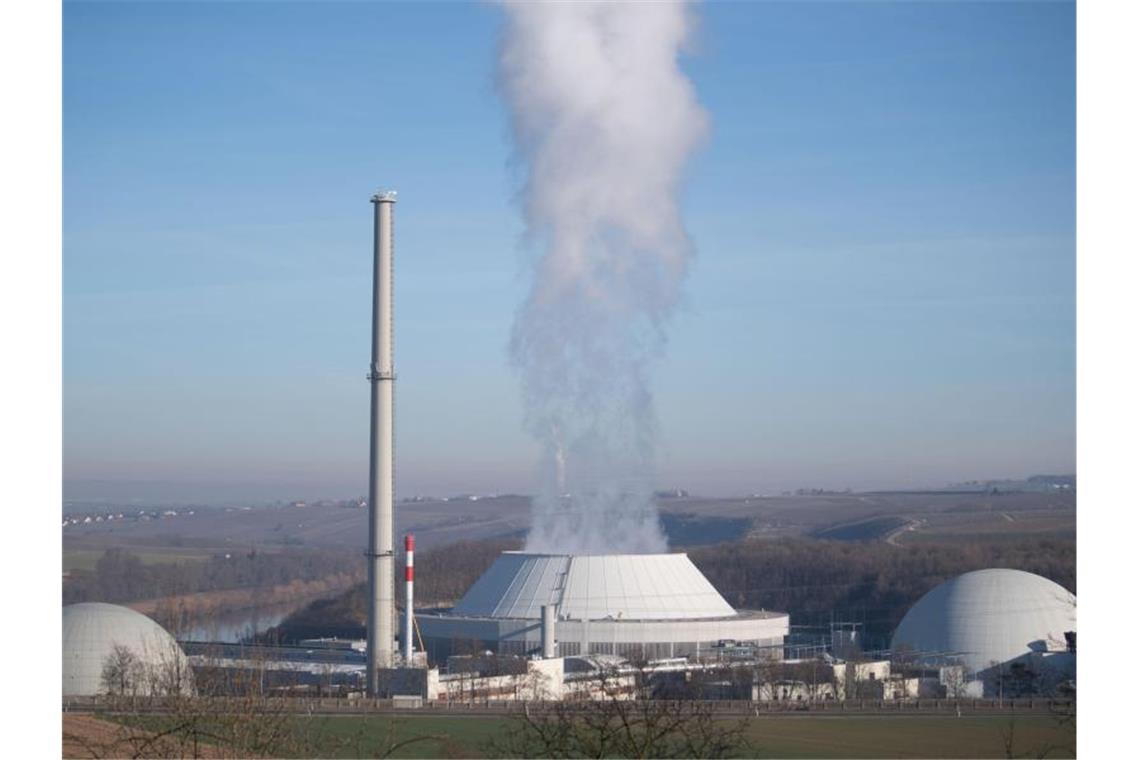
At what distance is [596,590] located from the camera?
37.2 metres

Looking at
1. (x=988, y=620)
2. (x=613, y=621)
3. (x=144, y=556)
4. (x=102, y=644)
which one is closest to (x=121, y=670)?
(x=102, y=644)

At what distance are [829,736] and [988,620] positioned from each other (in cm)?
1682

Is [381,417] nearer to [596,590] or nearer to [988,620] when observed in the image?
[596,590]

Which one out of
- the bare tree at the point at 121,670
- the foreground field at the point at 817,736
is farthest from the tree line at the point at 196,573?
the foreground field at the point at 817,736

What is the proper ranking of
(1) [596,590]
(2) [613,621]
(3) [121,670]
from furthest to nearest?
1. (1) [596,590]
2. (2) [613,621]
3. (3) [121,670]

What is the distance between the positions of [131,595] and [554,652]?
18013mm

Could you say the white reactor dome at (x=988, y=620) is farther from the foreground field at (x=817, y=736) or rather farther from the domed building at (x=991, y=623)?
the foreground field at (x=817, y=736)

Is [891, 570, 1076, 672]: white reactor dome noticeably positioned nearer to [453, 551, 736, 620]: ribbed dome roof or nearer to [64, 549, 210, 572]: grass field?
[453, 551, 736, 620]: ribbed dome roof

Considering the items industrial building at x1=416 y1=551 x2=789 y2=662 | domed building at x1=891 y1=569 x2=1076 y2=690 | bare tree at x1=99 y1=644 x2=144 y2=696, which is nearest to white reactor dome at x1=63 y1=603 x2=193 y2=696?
bare tree at x1=99 y1=644 x2=144 y2=696

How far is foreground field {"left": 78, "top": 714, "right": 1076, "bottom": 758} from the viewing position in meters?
15.2
